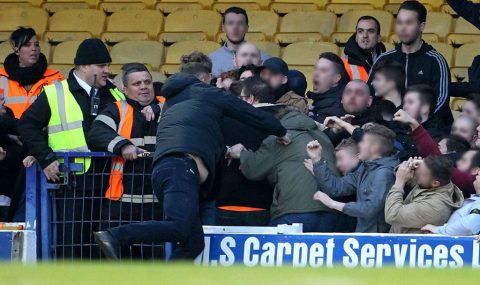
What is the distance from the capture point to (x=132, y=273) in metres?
5.76

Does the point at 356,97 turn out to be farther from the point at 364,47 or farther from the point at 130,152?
the point at 130,152

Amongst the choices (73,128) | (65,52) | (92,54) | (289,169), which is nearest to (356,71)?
(289,169)

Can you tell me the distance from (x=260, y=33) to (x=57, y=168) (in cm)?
441

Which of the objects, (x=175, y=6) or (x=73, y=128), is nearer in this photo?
(x=73, y=128)

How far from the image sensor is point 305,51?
43.9 feet

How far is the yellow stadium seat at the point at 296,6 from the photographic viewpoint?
562 inches

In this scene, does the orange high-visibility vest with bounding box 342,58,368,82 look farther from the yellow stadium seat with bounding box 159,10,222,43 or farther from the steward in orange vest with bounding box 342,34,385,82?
the yellow stadium seat with bounding box 159,10,222,43

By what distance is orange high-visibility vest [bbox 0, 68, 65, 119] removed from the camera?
1164 cm

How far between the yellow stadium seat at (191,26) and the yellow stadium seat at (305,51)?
102cm

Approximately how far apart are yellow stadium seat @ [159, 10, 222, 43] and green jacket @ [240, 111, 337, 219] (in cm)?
429

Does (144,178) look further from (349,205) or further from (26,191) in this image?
(349,205)

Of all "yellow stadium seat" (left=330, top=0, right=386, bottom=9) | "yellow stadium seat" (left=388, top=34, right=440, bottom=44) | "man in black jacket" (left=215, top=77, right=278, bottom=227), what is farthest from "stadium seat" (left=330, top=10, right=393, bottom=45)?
"man in black jacket" (left=215, top=77, right=278, bottom=227)

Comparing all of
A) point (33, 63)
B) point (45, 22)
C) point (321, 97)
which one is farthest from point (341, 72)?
point (45, 22)

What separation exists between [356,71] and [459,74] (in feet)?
5.24
